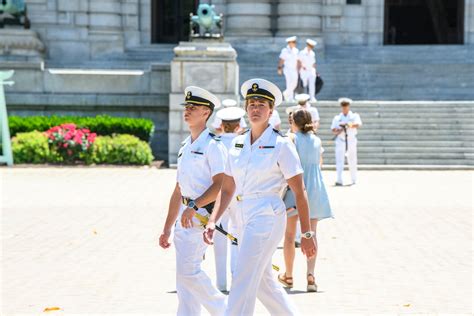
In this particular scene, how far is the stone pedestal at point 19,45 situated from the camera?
31.8 metres

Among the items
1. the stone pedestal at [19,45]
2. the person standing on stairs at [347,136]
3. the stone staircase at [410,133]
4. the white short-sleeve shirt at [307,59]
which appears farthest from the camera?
the stone pedestal at [19,45]

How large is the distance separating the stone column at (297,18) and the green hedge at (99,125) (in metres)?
11.1

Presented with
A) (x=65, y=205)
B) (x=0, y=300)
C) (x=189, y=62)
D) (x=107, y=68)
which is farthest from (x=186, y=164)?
(x=107, y=68)

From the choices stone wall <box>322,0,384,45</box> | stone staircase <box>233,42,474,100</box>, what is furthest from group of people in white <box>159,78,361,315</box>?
stone wall <box>322,0,384,45</box>

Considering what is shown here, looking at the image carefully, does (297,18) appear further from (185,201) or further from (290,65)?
(185,201)

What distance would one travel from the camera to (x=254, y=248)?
268 inches

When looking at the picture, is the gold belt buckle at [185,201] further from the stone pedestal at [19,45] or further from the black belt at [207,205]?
the stone pedestal at [19,45]

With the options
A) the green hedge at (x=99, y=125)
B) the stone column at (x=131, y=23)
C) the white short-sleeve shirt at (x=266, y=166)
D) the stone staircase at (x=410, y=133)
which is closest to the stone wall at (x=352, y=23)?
the stone column at (x=131, y=23)

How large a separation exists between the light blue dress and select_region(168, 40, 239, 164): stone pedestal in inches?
550

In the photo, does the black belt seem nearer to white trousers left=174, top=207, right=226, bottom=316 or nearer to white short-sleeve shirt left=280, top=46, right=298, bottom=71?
white trousers left=174, top=207, right=226, bottom=316

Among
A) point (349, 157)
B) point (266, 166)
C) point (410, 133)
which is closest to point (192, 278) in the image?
point (266, 166)

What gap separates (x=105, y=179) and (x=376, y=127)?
782 centimetres

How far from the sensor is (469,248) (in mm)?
11750

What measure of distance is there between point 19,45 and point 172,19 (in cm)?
676
